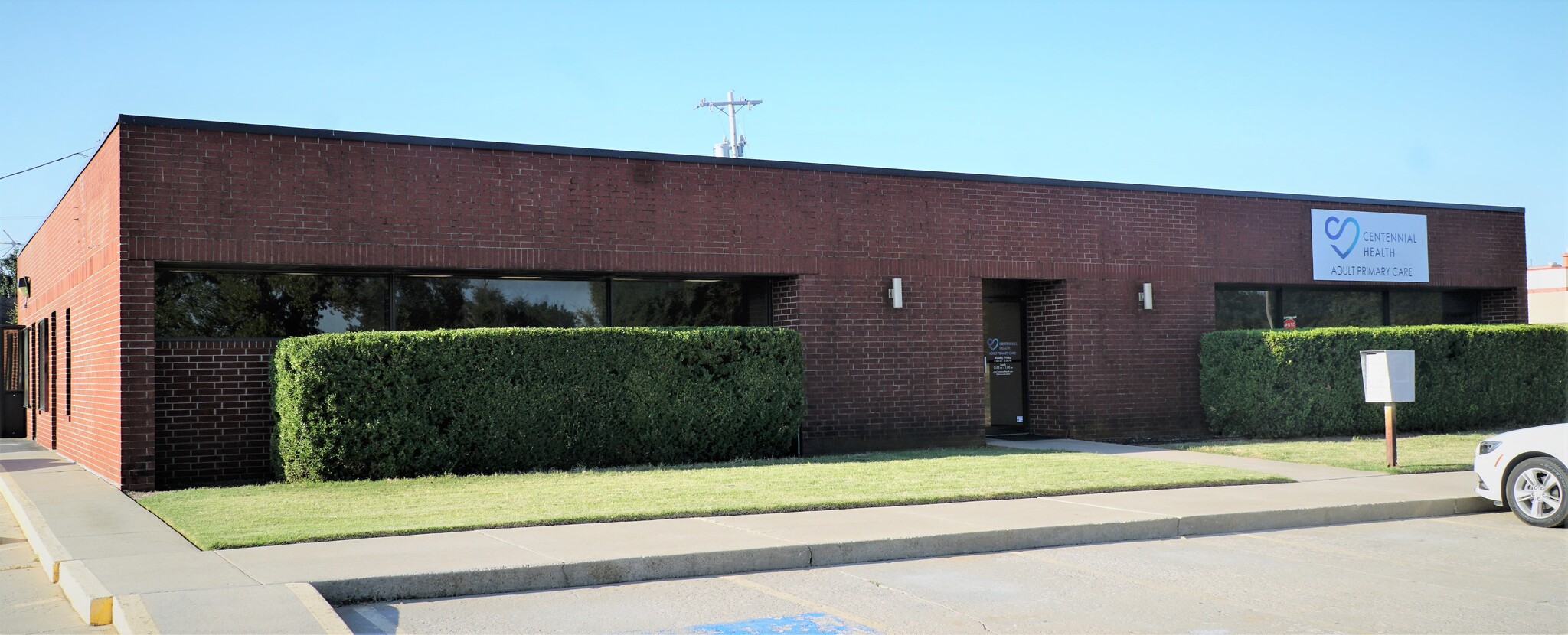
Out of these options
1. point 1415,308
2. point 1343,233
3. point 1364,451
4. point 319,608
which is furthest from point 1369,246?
point 319,608

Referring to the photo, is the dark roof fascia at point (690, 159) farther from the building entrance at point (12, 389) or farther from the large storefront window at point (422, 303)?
the building entrance at point (12, 389)

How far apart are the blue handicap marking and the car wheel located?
690 centimetres

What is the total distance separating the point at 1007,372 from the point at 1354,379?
5.12 metres

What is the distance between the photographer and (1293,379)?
18094 millimetres

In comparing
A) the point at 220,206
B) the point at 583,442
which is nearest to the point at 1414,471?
the point at 583,442

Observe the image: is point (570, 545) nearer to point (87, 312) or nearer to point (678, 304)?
point (678, 304)

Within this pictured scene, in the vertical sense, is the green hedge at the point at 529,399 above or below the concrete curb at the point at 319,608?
above

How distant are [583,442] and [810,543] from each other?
598 cm

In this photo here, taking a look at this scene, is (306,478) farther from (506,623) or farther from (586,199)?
(506,623)

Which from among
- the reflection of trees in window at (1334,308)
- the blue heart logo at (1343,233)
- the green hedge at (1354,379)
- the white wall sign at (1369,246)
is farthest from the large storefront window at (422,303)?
the blue heart logo at (1343,233)

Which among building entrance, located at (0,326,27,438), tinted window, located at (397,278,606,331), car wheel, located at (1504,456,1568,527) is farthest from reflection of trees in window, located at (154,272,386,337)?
building entrance, located at (0,326,27,438)

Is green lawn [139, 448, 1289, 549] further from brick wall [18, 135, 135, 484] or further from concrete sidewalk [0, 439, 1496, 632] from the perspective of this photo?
brick wall [18, 135, 135, 484]

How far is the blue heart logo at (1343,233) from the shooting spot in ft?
66.1

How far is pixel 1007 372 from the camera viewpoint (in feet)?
62.0
